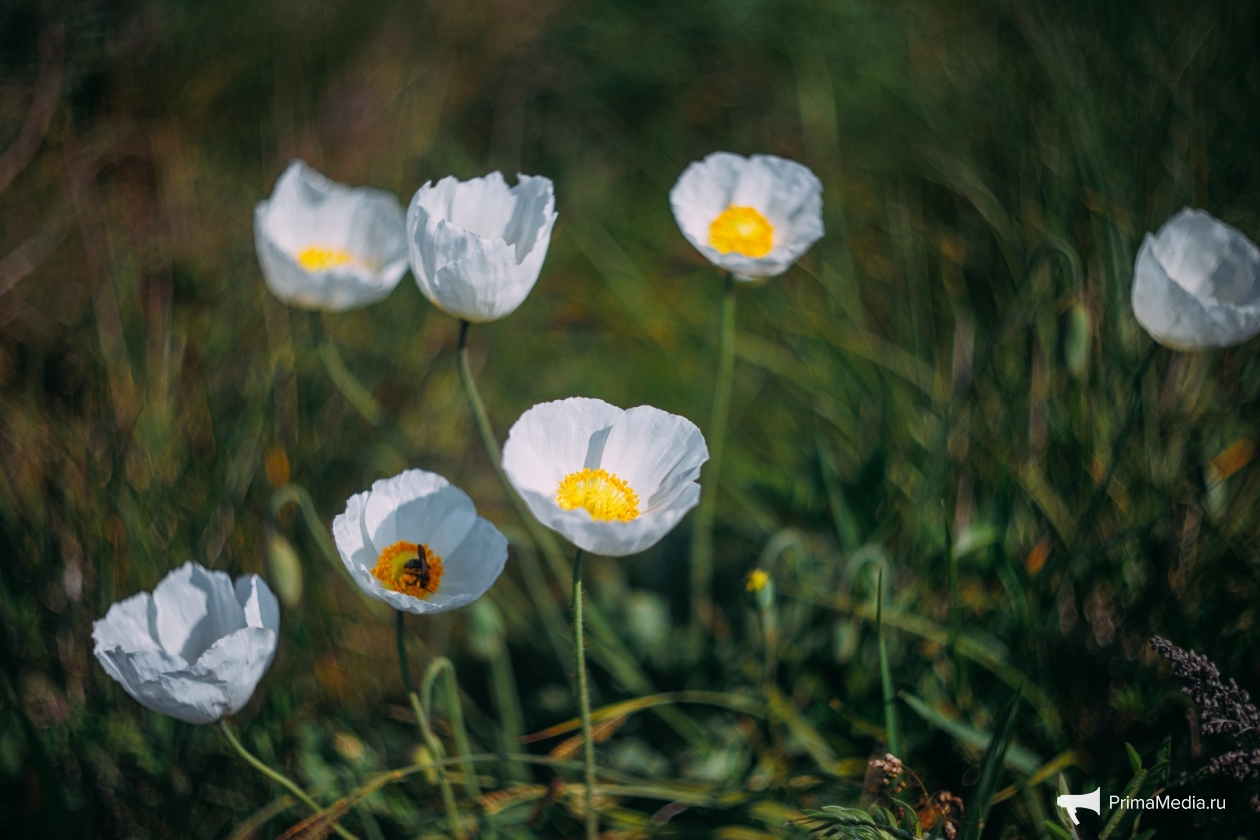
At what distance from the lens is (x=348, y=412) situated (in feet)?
7.56

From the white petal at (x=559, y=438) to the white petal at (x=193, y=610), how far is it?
53 centimetres

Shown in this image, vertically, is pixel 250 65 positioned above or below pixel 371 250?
above

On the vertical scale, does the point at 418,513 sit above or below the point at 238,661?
above

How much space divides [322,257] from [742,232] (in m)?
0.90

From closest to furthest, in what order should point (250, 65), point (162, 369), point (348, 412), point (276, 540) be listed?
point (276, 540) < point (162, 369) < point (348, 412) < point (250, 65)

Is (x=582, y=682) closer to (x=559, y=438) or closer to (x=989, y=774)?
(x=559, y=438)

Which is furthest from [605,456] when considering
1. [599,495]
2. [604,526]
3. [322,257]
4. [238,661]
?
[322,257]

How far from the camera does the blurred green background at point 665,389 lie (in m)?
1.56

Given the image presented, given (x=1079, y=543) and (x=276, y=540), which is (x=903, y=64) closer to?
(x=1079, y=543)

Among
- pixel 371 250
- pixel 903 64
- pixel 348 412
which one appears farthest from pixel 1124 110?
pixel 348 412

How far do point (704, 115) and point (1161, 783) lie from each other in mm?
2679

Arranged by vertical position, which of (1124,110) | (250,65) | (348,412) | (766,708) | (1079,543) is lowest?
(766,708)

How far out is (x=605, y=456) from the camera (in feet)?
4.16

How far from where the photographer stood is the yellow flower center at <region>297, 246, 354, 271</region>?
71.5 inches
